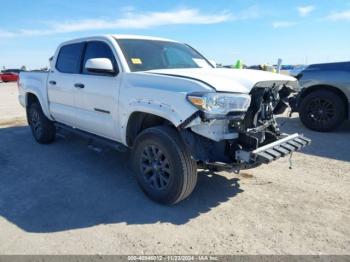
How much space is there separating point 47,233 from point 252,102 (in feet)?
8.17

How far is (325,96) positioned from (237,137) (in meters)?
4.78

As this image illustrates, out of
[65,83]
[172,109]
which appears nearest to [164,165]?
[172,109]

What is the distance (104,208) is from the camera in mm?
3779

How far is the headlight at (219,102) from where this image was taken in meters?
3.22

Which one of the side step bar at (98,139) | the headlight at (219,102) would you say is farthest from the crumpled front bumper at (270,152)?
the side step bar at (98,139)

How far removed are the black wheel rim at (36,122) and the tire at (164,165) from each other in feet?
11.0

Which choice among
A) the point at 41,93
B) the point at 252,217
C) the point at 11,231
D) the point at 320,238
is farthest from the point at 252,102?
the point at 41,93

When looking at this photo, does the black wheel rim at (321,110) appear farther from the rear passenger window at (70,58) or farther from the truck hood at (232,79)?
the rear passenger window at (70,58)

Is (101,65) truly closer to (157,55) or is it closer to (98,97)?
(98,97)

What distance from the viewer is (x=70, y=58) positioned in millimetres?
5508

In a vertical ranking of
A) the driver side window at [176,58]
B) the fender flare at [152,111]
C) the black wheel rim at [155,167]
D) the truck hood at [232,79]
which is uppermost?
the driver side window at [176,58]

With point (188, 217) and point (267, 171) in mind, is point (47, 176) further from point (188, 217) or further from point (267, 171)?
point (267, 171)

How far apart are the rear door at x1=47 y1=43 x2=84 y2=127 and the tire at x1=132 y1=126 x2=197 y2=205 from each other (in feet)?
6.14

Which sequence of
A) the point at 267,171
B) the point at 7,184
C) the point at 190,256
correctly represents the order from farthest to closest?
the point at 267,171 < the point at 7,184 < the point at 190,256
